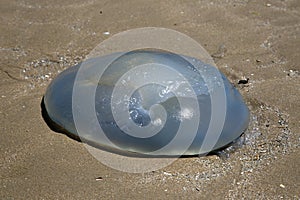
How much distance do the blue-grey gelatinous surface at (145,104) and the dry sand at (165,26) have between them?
110mm

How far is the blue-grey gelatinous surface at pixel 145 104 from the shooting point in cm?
252

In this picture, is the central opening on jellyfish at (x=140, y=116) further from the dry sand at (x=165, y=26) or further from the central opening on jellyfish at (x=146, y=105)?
the dry sand at (x=165, y=26)

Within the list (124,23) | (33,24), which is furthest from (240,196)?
(33,24)

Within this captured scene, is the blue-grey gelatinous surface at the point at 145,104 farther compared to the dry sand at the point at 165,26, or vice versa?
the blue-grey gelatinous surface at the point at 145,104

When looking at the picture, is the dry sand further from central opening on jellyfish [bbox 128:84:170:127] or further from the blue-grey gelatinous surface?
central opening on jellyfish [bbox 128:84:170:127]

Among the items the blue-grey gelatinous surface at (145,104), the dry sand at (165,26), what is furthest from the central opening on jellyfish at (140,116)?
the dry sand at (165,26)

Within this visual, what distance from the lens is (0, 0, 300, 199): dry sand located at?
2.41 meters

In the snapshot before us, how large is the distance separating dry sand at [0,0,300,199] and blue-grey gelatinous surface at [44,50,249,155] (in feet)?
0.36

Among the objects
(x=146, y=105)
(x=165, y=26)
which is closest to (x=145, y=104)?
(x=146, y=105)

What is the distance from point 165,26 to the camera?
3.96 metres

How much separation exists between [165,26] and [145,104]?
1.56m

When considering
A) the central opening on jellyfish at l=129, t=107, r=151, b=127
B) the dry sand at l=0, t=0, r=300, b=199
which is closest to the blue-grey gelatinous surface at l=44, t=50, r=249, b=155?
the central opening on jellyfish at l=129, t=107, r=151, b=127

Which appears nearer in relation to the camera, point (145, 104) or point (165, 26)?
point (145, 104)

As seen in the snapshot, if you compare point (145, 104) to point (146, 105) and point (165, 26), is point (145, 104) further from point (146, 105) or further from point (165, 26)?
point (165, 26)
